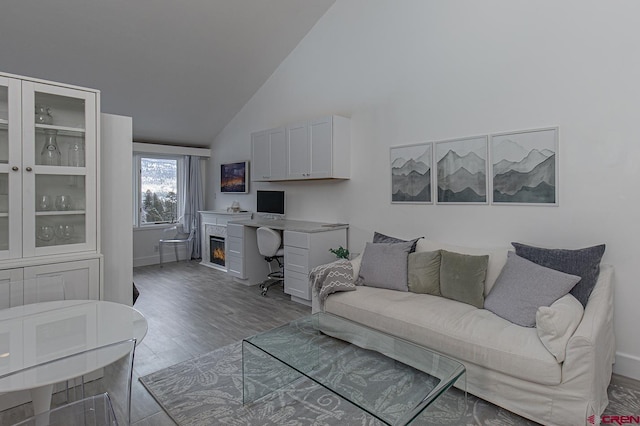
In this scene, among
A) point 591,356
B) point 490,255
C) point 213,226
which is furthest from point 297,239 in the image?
point 591,356

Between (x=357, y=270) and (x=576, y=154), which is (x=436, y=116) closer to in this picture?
(x=576, y=154)

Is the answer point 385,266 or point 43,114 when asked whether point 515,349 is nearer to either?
point 385,266

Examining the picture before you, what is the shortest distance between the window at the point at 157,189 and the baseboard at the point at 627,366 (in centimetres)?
658

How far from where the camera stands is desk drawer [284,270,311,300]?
12.9ft

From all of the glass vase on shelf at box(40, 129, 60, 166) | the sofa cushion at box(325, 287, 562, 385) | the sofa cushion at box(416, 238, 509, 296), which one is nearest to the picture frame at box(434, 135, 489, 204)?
the sofa cushion at box(416, 238, 509, 296)

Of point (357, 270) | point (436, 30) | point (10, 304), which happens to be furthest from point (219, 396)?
point (436, 30)

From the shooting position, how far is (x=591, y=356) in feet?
5.77

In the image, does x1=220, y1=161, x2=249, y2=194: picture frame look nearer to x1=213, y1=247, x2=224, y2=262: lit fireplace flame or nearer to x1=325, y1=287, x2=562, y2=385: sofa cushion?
x1=213, y1=247, x2=224, y2=262: lit fireplace flame

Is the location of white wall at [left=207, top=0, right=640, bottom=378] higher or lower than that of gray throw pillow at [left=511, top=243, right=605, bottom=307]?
higher

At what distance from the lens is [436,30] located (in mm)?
3393

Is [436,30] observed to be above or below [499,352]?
above

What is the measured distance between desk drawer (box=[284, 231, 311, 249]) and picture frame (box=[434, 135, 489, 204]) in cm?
147

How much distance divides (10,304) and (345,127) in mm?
3385

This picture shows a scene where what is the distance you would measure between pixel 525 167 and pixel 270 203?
3416 mm
